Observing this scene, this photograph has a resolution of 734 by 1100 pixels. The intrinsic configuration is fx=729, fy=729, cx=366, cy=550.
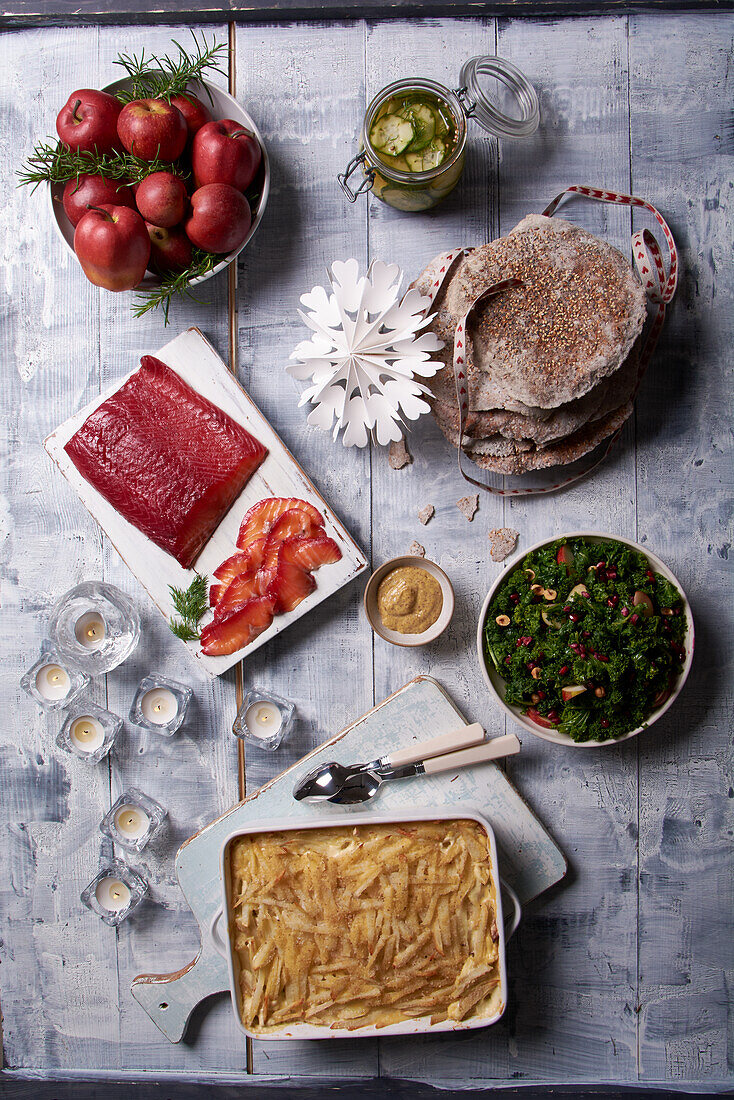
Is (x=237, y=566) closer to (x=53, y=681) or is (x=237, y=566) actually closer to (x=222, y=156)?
(x=53, y=681)

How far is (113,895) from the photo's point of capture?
2186 mm

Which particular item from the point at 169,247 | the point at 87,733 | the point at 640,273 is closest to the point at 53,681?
the point at 87,733

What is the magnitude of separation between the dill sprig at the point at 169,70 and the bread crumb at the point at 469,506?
1.36 m

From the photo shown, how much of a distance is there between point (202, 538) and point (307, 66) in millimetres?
1439

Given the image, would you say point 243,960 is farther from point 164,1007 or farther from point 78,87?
point 78,87

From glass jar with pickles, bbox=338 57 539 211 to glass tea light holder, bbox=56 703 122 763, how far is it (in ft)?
5.69

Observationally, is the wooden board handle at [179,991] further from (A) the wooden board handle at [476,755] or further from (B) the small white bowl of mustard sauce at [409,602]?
(B) the small white bowl of mustard sauce at [409,602]

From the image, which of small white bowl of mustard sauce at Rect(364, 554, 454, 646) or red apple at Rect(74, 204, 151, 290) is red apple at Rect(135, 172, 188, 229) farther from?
small white bowl of mustard sauce at Rect(364, 554, 454, 646)

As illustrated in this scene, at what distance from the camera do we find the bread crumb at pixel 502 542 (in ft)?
7.09

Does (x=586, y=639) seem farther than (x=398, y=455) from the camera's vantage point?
No

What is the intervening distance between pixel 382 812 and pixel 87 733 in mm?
912

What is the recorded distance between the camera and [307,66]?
7.12 feet

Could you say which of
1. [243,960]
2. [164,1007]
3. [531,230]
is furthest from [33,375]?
[164,1007]

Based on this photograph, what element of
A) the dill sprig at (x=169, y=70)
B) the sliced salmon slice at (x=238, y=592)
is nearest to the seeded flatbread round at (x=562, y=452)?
the sliced salmon slice at (x=238, y=592)
